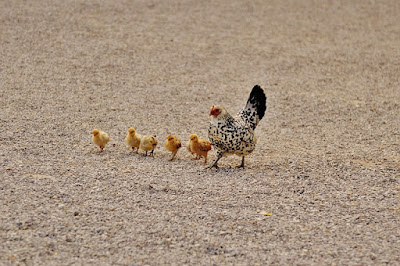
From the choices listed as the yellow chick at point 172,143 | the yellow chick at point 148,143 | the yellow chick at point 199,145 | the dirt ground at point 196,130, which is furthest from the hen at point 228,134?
the yellow chick at point 148,143

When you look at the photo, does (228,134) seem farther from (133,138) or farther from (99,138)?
(99,138)

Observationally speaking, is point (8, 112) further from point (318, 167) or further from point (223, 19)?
point (223, 19)

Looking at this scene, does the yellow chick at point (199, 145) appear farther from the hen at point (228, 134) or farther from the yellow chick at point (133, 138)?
the yellow chick at point (133, 138)

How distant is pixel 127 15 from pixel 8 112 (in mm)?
6085

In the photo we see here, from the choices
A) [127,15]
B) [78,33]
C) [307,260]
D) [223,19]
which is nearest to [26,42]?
[78,33]

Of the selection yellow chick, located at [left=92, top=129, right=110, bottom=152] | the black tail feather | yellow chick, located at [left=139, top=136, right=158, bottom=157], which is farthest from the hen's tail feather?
yellow chick, located at [left=92, top=129, right=110, bottom=152]

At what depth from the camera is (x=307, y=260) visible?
4715 millimetres

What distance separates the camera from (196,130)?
27.6 feet

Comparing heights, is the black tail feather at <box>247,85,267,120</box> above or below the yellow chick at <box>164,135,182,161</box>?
above

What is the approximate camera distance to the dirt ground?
4.95m

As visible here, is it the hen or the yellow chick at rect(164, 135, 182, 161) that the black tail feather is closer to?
the hen

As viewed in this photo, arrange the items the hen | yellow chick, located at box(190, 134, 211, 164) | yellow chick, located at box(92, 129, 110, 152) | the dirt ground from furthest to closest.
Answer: yellow chick, located at box(92, 129, 110, 152)
yellow chick, located at box(190, 134, 211, 164)
the hen
the dirt ground

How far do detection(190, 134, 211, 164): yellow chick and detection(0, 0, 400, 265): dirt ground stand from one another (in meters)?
0.29

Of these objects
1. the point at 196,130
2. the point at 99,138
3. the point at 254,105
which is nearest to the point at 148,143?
the point at 99,138
